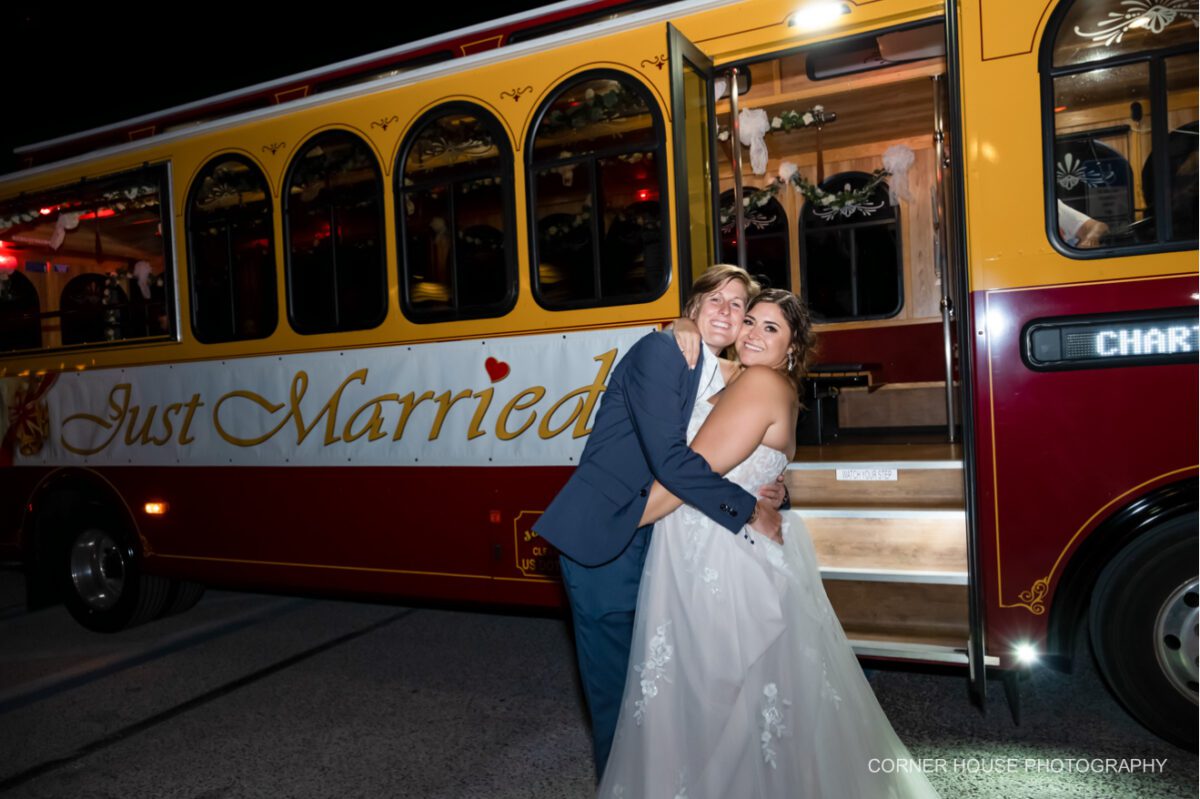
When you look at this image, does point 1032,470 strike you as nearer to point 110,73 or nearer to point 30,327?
point 30,327

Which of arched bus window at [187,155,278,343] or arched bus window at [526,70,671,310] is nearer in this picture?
arched bus window at [526,70,671,310]

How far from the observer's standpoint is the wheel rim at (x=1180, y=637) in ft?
10.0

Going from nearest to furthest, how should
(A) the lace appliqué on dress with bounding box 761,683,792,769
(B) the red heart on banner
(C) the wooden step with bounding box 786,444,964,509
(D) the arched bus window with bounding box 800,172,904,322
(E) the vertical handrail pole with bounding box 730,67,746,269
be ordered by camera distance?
(A) the lace appliqué on dress with bounding box 761,683,792,769, (C) the wooden step with bounding box 786,444,964,509, (B) the red heart on banner, (E) the vertical handrail pole with bounding box 730,67,746,269, (D) the arched bus window with bounding box 800,172,904,322

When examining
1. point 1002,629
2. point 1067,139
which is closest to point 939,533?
point 1002,629

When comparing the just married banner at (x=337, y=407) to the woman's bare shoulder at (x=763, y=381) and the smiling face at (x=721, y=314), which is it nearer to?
the smiling face at (x=721, y=314)

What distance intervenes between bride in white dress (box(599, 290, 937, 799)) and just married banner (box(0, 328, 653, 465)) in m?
1.36

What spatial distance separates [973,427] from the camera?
3197 mm

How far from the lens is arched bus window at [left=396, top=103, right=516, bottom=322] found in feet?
13.6

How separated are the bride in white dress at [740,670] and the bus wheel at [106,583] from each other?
14.2 ft

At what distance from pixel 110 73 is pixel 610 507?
731 inches

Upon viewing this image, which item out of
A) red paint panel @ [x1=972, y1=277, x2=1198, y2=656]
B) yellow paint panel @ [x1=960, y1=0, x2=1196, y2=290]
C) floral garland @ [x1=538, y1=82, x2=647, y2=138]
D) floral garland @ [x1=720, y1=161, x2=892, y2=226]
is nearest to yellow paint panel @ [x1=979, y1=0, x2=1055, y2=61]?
yellow paint panel @ [x1=960, y1=0, x2=1196, y2=290]

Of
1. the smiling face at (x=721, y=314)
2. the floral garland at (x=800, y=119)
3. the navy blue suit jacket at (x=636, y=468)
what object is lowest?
the navy blue suit jacket at (x=636, y=468)

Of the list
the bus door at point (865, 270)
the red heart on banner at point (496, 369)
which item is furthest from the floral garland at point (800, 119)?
the red heart on banner at point (496, 369)

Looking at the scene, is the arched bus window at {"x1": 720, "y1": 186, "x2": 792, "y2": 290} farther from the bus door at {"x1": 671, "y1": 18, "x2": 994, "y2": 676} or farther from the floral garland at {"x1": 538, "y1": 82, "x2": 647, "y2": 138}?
the floral garland at {"x1": 538, "y1": 82, "x2": 647, "y2": 138}
